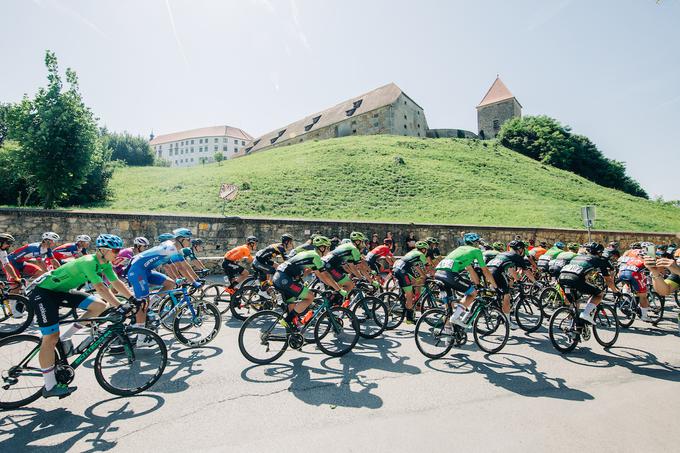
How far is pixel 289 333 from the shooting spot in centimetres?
577

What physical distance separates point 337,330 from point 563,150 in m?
71.6

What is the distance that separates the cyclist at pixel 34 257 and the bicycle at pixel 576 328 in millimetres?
10760

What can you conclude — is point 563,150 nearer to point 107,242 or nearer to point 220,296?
point 220,296

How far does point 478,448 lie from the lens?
3381 mm

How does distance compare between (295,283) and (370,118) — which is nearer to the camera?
(295,283)

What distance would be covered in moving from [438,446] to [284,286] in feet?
10.9

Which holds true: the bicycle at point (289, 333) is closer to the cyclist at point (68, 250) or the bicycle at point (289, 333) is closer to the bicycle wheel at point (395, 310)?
the bicycle wheel at point (395, 310)

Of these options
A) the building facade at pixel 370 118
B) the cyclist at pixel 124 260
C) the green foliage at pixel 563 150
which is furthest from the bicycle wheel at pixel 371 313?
the green foliage at pixel 563 150

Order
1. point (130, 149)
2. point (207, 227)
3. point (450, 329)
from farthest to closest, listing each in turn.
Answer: point (130, 149) → point (207, 227) → point (450, 329)

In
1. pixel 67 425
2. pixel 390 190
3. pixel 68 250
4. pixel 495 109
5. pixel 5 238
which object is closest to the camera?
pixel 67 425

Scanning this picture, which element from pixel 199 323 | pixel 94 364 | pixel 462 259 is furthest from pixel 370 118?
pixel 94 364

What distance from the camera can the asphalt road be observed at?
137 inches

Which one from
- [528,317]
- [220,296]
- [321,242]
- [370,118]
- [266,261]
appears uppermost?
[370,118]

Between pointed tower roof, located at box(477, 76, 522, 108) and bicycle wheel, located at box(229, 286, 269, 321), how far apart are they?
8556 cm
